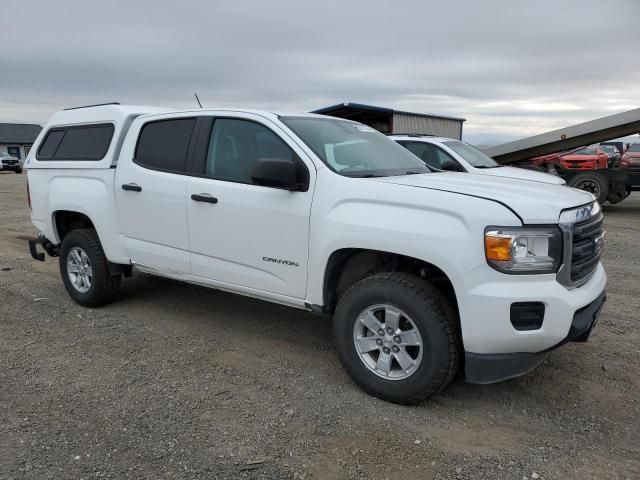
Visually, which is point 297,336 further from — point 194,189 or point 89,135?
point 89,135

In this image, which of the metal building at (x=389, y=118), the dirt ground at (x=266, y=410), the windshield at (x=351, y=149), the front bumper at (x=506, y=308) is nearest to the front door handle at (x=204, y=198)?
the windshield at (x=351, y=149)

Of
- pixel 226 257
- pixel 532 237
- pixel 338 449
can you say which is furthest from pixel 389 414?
pixel 226 257

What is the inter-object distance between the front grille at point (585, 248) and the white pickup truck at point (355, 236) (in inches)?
0.5

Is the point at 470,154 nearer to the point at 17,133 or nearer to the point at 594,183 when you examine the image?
the point at 594,183

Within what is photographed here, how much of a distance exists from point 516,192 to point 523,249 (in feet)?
1.61

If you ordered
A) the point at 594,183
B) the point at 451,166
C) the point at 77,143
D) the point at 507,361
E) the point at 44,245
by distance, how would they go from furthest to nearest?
1. the point at 594,183
2. the point at 451,166
3. the point at 44,245
4. the point at 77,143
5. the point at 507,361

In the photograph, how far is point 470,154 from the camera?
948 centimetres

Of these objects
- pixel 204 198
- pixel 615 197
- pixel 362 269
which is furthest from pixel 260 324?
pixel 615 197

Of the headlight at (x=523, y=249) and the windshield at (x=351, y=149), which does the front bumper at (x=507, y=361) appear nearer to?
the headlight at (x=523, y=249)

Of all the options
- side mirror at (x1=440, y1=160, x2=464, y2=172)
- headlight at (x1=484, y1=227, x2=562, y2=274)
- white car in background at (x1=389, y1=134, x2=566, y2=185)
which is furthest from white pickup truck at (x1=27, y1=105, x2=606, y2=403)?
white car in background at (x1=389, y1=134, x2=566, y2=185)

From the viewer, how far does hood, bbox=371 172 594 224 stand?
3.00m

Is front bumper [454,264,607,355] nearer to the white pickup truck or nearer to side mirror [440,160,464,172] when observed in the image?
the white pickup truck

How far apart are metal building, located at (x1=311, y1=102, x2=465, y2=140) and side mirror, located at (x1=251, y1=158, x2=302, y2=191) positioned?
1724 centimetres

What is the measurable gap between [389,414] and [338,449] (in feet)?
1.58
